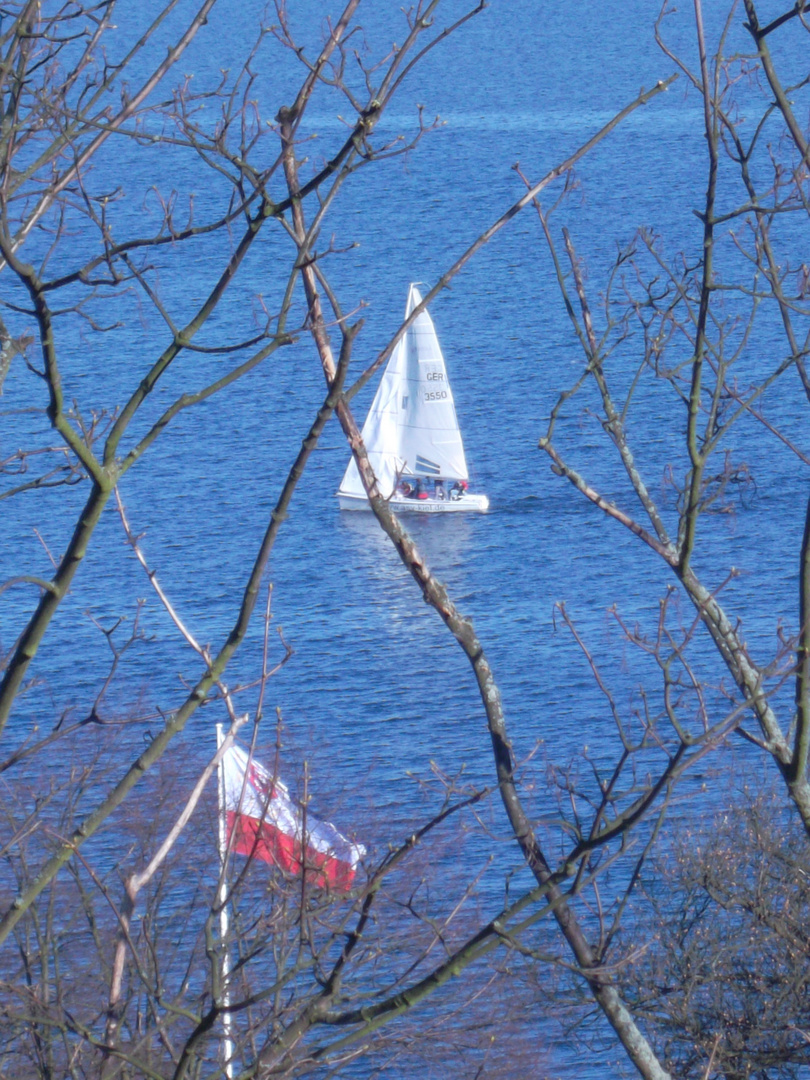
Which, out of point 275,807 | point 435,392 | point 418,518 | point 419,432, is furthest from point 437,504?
point 275,807

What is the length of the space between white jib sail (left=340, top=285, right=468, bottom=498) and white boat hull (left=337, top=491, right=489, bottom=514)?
51 centimetres

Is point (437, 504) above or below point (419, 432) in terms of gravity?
below

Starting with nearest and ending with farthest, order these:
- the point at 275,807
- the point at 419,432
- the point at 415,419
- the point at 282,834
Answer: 1. the point at 275,807
2. the point at 282,834
3. the point at 419,432
4. the point at 415,419

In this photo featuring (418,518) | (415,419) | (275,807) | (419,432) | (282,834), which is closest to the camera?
(275,807)

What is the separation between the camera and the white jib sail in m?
73.6

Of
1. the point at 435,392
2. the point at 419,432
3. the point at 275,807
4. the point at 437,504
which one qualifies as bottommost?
the point at 275,807

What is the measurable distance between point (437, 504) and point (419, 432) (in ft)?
13.3

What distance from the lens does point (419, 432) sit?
75.8 meters

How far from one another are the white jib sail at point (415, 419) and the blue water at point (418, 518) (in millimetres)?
2614

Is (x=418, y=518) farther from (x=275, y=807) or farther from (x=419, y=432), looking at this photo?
(x=275, y=807)

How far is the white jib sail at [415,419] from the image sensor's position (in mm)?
73625

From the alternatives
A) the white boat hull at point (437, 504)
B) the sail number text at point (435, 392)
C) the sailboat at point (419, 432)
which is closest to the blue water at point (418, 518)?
the white boat hull at point (437, 504)

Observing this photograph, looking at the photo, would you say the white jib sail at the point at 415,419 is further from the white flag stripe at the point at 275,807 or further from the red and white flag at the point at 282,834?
the red and white flag at the point at 282,834

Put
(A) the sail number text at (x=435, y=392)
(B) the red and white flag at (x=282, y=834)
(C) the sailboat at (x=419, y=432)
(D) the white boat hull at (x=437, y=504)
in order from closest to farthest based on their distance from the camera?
(B) the red and white flag at (x=282, y=834) → (C) the sailboat at (x=419, y=432) → (A) the sail number text at (x=435, y=392) → (D) the white boat hull at (x=437, y=504)
